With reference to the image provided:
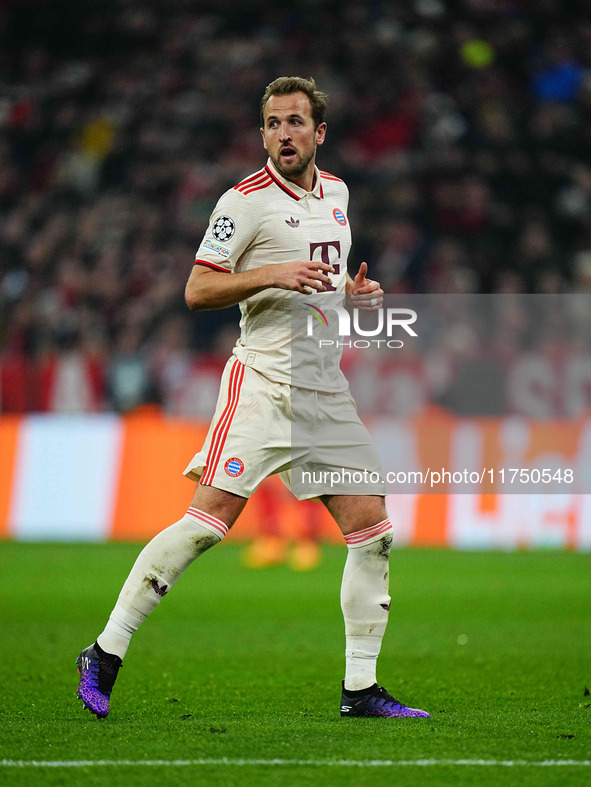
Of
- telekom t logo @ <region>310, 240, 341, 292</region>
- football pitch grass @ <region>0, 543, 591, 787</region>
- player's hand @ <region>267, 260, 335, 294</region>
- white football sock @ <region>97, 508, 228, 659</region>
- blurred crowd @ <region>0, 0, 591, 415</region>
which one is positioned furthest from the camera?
blurred crowd @ <region>0, 0, 591, 415</region>

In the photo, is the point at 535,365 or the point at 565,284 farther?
the point at 565,284

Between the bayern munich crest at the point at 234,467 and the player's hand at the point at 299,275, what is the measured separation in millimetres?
698

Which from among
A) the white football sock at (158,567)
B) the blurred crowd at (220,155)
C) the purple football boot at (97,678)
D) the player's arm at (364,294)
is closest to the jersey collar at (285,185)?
the player's arm at (364,294)

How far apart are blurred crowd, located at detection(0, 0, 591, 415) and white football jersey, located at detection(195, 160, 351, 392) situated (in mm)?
8701

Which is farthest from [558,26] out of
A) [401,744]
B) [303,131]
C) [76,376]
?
[401,744]

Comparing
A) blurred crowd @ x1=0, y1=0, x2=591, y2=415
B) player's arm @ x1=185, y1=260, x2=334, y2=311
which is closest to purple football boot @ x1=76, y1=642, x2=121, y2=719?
player's arm @ x1=185, y1=260, x2=334, y2=311

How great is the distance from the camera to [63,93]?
1834cm

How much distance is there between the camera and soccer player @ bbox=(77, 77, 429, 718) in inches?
185

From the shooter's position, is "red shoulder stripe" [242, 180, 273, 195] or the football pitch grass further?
"red shoulder stripe" [242, 180, 273, 195]

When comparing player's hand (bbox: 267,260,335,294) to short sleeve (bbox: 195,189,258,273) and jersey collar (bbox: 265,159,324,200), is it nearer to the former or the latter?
short sleeve (bbox: 195,189,258,273)

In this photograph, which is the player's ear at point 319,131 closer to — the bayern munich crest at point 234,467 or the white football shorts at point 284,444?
the white football shorts at point 284,444

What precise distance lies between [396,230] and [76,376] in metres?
4.43

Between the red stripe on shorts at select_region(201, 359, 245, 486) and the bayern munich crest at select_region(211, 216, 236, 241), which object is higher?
the bayern munich crest at select_region(211, 216, 236, 241)

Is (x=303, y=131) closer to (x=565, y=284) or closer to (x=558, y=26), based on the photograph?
(x=565, y=284)
